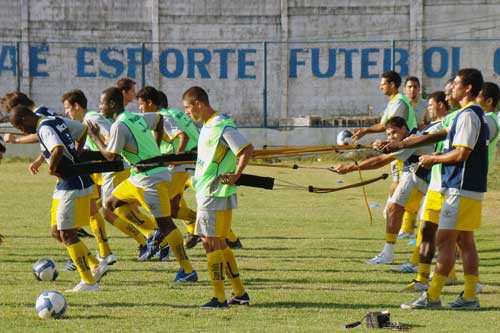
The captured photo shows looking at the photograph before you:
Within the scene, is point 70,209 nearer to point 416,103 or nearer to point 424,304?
point 424,304

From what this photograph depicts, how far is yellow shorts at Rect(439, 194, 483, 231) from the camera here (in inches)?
390

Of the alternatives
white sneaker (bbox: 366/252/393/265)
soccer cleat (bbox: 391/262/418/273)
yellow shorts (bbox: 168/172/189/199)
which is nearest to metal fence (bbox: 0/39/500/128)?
yellow shorts (bbox: 168/172/189/199)

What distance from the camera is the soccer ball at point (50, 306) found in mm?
9562

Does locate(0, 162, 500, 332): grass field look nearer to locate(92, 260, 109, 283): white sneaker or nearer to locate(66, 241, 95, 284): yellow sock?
locate(92, 260, 109, 283): white sneaker

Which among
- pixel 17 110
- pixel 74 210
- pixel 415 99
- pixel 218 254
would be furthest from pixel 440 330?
pixel 415 99

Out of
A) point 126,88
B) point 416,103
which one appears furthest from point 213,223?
point 416,103

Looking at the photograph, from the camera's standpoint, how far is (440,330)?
29.9 ft

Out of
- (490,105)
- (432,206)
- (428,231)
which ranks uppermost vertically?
(490,105)

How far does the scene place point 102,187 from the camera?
14039 mm

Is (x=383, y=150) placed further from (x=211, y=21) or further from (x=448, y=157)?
(x=211, y=21)

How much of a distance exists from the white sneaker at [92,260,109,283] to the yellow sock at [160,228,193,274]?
754 mm

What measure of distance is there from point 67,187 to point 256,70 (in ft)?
85.3

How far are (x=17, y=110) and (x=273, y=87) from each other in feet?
87.6

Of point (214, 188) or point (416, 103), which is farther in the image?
point (416, 103)
